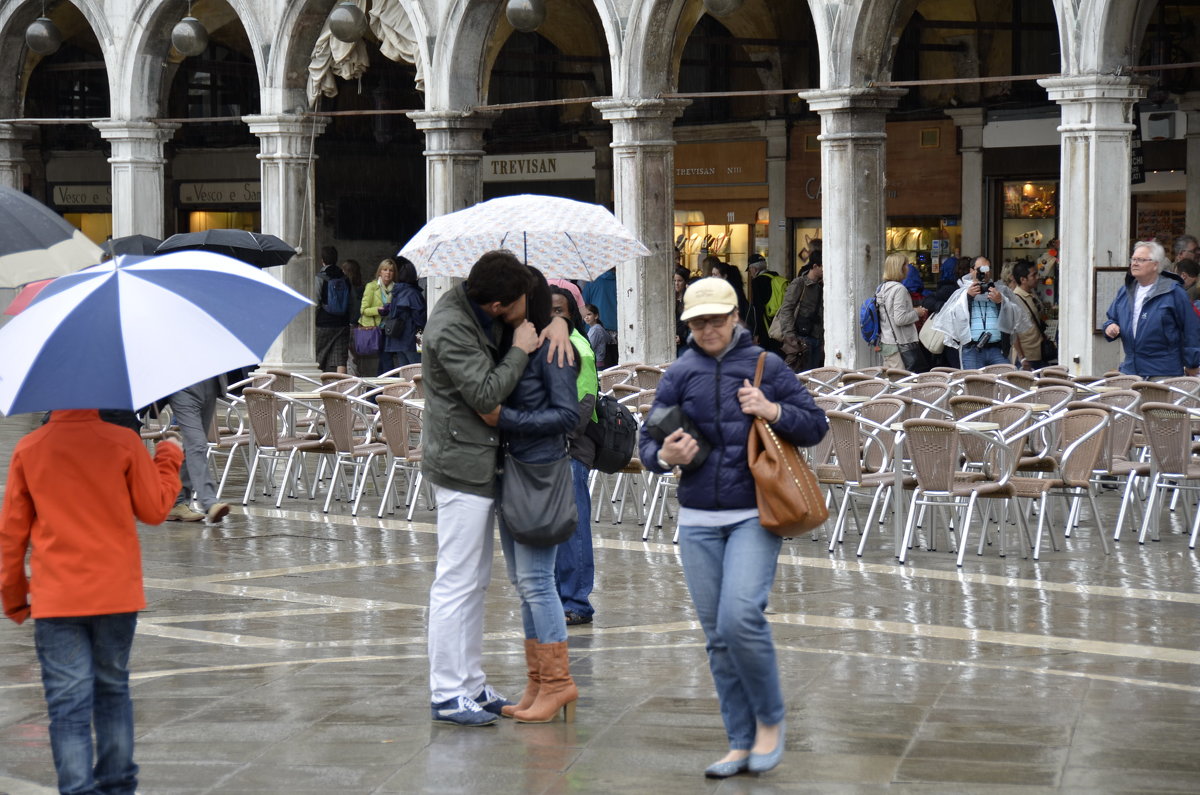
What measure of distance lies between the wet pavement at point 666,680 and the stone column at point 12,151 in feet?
51.2

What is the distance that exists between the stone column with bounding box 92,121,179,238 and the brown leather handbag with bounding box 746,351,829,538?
18980 mm

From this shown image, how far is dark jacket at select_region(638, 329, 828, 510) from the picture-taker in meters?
5.77

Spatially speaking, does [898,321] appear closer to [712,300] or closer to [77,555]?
[712,300]

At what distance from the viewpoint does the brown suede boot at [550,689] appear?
6496 millimetres

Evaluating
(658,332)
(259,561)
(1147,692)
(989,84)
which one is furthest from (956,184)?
(1147,692)

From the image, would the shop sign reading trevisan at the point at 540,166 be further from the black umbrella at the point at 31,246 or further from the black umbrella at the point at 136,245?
the black umbrella at the point at 31,246

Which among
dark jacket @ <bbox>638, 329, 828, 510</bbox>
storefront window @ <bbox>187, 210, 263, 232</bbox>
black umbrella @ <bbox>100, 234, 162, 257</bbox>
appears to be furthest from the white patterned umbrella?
storefront window @ <bbox>187, 210, 263, 232</bbox>

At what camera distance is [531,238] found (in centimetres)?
922

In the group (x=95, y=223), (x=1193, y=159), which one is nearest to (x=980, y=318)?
(x=1193, y=159)

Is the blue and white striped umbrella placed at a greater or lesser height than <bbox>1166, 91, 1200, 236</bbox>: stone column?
lesser

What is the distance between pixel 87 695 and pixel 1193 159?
17763 mm

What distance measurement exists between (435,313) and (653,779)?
1754 mm

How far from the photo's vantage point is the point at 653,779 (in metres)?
5.74

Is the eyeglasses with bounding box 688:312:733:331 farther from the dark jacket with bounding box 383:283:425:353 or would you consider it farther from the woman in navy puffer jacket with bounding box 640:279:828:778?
the dark jacket with bounding box 383:283:425:353
